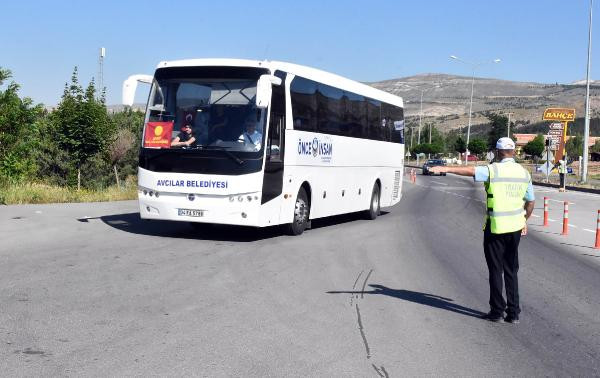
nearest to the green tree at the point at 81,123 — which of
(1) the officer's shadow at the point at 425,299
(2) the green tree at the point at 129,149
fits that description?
(2) the green tree at the point at 129,149

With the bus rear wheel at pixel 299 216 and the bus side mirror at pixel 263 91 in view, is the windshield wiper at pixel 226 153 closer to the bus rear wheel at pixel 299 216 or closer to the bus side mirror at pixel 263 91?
the bus side mirror at pixel 263 91

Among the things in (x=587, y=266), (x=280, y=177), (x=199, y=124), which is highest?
(x=199, y=124)

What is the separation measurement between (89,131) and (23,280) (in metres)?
20.2

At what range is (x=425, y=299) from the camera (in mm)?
9734

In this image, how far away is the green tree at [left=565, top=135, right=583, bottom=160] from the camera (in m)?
121

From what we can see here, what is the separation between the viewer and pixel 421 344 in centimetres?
724

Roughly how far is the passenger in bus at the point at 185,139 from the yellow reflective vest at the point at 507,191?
741 centimetres

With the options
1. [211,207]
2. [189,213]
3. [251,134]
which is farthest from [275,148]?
[189,213]

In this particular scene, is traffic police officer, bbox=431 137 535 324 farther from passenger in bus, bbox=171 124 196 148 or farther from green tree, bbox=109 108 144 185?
green tree, bbox=109 108 144 185

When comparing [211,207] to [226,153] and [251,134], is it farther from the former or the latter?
[251,134]

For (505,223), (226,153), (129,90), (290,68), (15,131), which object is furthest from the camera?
(15,131)

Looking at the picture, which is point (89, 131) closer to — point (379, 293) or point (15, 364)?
point (379, 293)

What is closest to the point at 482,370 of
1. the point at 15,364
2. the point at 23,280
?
the point at 15,364

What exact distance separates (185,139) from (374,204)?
29.0 ft
